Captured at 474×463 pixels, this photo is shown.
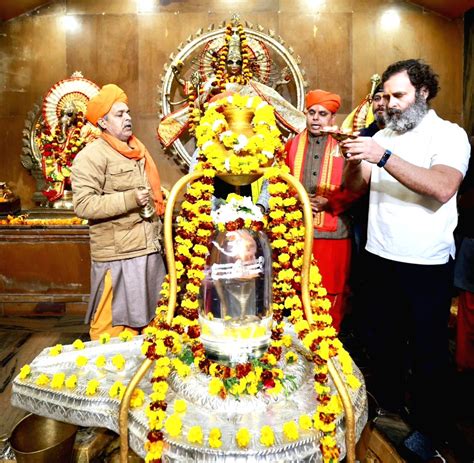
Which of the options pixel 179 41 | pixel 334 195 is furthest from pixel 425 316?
pixel 179 41

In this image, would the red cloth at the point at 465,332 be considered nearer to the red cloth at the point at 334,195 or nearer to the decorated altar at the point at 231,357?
the red cloth at the point at 334,195

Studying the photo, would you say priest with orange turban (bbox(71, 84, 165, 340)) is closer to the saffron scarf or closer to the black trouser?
the saffron scarf

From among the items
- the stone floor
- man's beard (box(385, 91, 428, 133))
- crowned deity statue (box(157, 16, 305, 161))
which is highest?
crowned deity statue (box(157, 16, 305, 161))

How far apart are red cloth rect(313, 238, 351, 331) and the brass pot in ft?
5.95

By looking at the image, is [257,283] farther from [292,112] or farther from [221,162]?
[292,112]

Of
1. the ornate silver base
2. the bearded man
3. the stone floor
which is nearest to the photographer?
the ornate silver base

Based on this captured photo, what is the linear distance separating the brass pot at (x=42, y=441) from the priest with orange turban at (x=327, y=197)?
1.82 meters

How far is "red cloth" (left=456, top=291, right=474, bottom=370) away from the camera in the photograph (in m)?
2.84

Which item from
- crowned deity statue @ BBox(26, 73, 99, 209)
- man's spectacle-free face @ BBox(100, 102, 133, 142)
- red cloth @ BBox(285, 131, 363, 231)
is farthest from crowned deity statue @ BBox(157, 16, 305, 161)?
man's spectacle-free face @ BBox(100, 102, 133, 142)

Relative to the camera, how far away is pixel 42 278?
165 inches

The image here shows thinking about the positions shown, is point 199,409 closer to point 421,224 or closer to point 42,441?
point 42,441

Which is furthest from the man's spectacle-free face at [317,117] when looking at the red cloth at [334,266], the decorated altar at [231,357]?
the decorated altar at [231,357]

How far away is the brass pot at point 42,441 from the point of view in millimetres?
1490

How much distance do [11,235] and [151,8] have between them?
3065mm
